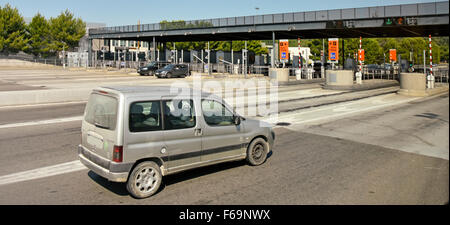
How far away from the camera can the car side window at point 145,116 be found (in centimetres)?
552

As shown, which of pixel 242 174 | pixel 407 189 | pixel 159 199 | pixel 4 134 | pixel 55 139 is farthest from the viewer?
pixel 4 134

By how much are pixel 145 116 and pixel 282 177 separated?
2.75 metres

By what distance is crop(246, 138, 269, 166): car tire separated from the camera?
721cm

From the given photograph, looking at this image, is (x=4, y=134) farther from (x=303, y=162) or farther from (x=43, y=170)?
(x=303, y=162)

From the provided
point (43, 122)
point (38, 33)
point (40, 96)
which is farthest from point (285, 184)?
point (38, 33)

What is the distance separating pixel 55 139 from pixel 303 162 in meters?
6.53

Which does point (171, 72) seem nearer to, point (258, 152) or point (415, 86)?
point (415, 86)

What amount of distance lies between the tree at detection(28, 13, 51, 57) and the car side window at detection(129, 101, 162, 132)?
78068 mm

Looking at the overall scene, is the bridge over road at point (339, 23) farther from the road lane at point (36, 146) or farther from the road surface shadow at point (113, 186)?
the road surface shadow at point (113, 186)

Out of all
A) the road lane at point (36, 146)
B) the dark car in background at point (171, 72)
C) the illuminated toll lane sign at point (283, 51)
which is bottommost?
the road lane at point (36, 146)

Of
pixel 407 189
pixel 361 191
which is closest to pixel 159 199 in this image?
pixel 361 191

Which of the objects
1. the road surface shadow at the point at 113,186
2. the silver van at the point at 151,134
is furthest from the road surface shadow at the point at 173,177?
the silver van at the point at 151,134

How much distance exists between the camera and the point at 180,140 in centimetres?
597

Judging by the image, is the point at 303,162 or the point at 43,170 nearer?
the point at 43,170
